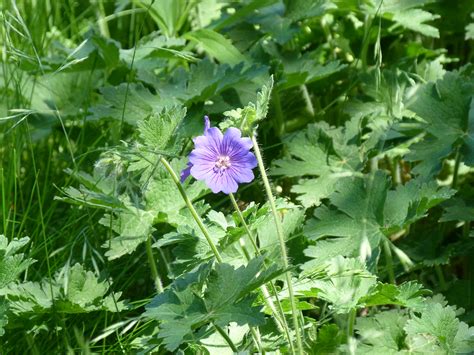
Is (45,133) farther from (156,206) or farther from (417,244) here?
(417,244)

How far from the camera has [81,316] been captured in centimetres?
207

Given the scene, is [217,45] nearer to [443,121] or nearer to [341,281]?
[443,121]

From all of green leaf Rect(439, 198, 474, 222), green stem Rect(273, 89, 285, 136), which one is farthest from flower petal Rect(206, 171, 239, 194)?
green stem Rect(273, 89, 285, 136)

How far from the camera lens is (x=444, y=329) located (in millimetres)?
1706

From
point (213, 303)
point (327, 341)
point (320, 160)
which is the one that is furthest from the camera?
point (320, 160)

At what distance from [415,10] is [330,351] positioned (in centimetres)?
127

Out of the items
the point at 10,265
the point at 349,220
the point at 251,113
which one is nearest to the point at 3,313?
the point at 10,265

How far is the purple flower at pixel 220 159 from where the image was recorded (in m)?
1.62

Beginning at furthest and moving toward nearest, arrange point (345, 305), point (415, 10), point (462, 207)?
point (415, 10) < point (462, 207) < point (345, 305)

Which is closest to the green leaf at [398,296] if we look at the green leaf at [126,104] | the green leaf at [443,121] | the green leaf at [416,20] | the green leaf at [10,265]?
the green leaf at [443,121]

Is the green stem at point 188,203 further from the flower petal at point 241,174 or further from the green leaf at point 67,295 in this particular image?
the green leaf at point 67,295

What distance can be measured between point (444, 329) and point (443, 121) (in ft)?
2.02

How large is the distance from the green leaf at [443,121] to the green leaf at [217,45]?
606 millimetres

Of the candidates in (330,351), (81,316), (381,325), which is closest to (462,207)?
(381,325)
